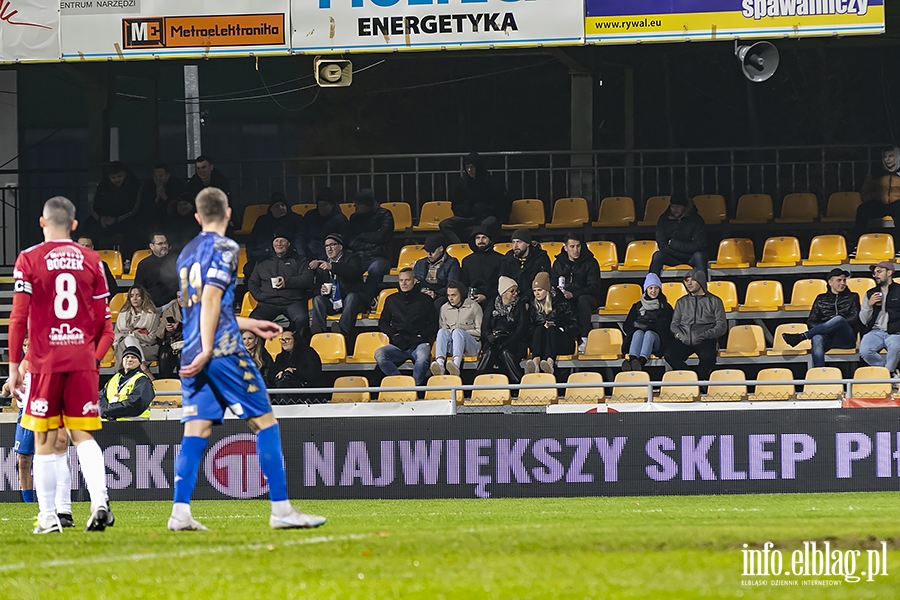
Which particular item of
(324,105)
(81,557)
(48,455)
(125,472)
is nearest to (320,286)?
(125,472)

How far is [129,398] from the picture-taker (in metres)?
12.8

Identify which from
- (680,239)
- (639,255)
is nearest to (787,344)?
(680,239)

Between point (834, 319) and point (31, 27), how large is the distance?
10.8 m

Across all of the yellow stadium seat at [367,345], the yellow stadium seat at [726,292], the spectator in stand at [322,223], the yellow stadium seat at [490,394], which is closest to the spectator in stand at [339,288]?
the yellow stadium seat at [367,345]

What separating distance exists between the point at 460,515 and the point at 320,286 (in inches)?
330

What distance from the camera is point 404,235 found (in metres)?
19.3

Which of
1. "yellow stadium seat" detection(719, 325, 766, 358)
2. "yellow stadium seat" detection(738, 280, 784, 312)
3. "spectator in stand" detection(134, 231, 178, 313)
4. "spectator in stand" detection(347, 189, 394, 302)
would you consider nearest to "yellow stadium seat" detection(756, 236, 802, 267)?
"yellow stadium seat" detection(738, 280, 784, 312)

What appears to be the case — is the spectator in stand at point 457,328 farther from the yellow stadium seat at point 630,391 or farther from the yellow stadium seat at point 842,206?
the yellow stadium seat at point 842,206

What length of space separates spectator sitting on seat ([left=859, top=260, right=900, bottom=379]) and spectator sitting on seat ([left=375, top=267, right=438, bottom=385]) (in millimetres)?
5480

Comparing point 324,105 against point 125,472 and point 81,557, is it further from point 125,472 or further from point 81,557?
point 81,557

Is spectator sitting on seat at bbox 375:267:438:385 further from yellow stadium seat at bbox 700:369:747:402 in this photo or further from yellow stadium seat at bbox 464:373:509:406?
yellow stadium seat at bbox 700:369:747:402

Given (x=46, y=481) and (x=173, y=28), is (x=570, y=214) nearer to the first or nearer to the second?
(x=173, y=28)

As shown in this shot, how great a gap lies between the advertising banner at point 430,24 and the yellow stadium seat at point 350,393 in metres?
4.16

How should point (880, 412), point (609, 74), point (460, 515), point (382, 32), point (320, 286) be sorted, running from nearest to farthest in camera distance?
1. point (460, 515)
2. point (880, 412)
3. point (382, 32)
4. point (320, 286)
5. point (609, 74)
